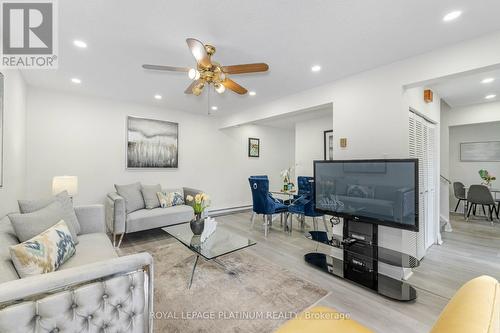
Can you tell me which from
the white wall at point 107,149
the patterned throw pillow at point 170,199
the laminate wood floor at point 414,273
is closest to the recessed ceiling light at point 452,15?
the laminate wood floor at point 414,273

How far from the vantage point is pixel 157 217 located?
361 centimetres

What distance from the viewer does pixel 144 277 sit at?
1141 millimetres

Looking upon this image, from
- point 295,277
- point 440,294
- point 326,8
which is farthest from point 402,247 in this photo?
point 326,8

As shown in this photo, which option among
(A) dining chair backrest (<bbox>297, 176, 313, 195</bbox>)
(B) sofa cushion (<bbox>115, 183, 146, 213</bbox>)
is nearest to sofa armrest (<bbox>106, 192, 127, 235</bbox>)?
(B) sofa cushion (<bbox>115, 183, 146, 213</bbox>)

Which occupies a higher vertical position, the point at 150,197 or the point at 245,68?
the point at 245,68

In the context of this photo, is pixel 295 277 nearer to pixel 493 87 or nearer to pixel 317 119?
pixel 317 119


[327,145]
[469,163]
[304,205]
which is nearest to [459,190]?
[469,163]

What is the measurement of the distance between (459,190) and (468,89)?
2989 mm

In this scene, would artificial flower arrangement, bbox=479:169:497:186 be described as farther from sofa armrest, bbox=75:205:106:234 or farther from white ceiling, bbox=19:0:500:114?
sofa armrest, bbox=75:205:106:234

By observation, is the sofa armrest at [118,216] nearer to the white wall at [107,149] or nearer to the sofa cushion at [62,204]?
the sofa cushion at [62,204]

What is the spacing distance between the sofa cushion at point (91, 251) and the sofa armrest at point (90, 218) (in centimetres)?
15

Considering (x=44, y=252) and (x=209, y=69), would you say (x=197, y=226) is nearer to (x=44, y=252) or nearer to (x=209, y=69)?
(x=44, y=252)

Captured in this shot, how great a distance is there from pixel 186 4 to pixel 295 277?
113 inches

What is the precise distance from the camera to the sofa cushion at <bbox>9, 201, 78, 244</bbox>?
1.74m
